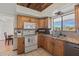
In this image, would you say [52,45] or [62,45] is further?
[52,45]

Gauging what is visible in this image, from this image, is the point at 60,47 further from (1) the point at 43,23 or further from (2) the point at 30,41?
(2) the point at 30,41

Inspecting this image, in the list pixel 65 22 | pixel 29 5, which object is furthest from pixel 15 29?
pixel 65 22

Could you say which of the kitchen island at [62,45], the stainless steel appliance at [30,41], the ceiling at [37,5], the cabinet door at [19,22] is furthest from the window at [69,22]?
the cabinet door at [19,22]

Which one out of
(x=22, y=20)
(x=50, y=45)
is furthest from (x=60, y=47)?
(x=22, y=20)

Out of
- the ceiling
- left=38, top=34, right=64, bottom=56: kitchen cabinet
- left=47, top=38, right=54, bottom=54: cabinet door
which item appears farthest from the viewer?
left=47, top=38, right=54, bottom=54: cabinet door

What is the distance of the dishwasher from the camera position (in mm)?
1620

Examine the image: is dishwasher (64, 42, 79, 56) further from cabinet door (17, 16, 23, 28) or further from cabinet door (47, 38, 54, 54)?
cabinet door (17, 16, 23, 28)

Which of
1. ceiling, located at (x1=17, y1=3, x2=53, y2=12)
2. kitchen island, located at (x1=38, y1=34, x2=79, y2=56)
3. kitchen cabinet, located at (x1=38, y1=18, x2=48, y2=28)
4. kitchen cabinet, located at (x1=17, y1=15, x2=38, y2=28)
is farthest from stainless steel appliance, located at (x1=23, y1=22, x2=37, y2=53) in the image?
ceiling, located at (x1=17, y1=3, x2=53, y2=12)

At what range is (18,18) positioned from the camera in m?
1.67

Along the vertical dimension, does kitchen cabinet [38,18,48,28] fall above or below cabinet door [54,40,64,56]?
above

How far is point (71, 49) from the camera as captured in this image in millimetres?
1737

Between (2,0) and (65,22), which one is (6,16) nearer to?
(2,0)

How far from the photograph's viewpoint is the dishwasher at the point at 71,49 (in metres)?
1.62

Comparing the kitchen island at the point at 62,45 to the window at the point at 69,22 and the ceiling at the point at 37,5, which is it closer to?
the window at the point at 69,22
